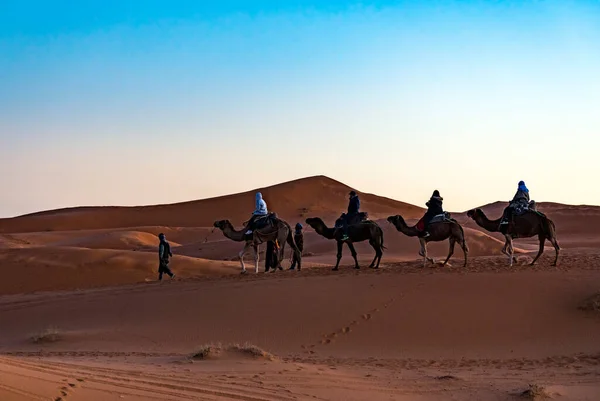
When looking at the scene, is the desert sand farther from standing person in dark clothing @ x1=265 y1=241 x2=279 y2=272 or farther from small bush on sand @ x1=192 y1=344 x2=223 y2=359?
standing person in dark clothing @ x1=265 y1=241 x2=279 y2=272

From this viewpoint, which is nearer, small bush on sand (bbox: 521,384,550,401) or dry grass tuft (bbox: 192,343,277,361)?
small bush on sand (bbox: 521,384,550,401)

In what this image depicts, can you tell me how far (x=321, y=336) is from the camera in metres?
15.9

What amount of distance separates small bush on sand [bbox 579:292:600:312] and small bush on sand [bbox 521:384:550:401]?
23.1 ft

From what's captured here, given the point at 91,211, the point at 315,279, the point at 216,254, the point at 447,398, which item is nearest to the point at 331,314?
the point at 315,279

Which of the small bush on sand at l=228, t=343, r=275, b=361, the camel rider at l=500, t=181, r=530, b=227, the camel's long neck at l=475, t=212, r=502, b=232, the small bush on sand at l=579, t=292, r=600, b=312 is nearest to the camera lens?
the small bush on sand at l=228, t=343, r=275, b=361

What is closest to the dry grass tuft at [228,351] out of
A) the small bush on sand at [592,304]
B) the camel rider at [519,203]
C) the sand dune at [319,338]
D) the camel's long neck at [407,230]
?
the sand dune at [319,338]

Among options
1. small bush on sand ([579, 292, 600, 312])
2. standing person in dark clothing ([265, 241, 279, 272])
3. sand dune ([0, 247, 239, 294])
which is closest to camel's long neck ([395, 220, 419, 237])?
standing person in dark clothing ([265, 241, 279, 272])

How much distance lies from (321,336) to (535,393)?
6559mm

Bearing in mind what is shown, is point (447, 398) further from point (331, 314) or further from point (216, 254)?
point (216, 254)

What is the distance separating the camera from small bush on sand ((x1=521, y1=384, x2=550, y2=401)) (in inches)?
387

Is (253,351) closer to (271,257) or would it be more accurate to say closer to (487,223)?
(271,257)

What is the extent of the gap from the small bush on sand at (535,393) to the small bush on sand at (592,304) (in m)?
7.05

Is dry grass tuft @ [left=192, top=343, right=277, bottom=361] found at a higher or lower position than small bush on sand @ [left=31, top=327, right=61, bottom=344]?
higher

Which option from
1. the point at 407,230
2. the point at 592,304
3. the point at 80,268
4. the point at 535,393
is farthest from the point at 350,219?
the point at 80,268
